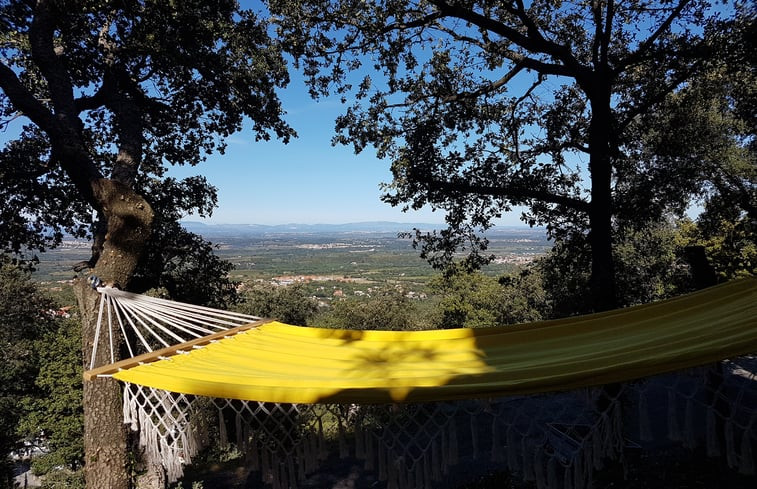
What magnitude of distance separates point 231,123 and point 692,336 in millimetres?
4823

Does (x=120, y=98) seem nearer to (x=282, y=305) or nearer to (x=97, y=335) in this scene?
(x=97, y=335)

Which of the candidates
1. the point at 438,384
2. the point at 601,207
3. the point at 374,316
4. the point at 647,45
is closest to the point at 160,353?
the point at 438,384

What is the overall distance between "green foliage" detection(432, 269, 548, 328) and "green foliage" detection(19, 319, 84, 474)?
45.3ft

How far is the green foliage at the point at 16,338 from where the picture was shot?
794 cm

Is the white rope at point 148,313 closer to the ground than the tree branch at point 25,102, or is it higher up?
closer to the ground

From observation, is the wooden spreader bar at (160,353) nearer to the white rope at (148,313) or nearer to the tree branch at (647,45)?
the white rope at (148,313)

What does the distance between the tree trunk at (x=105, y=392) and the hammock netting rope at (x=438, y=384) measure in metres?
0.13

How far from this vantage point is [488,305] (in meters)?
20.2

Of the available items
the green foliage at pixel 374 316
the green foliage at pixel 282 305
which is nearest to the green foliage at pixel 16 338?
the green foliage at pixel 282 305

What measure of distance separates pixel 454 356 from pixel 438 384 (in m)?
0.61

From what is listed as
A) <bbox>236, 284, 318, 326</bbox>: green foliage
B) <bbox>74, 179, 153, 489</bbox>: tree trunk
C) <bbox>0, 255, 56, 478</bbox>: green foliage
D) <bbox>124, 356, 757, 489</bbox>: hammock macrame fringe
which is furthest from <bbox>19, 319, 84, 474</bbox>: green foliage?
<bbox>236, 284, 318, 326</bbox>: green foliage

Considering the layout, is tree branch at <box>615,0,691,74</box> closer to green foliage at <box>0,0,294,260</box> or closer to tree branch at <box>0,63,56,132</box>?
green foliage at <box>0,0,294,260</box>

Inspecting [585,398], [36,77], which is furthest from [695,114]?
[36,77]

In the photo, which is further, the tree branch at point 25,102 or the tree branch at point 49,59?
the tree branch at point 49,59
